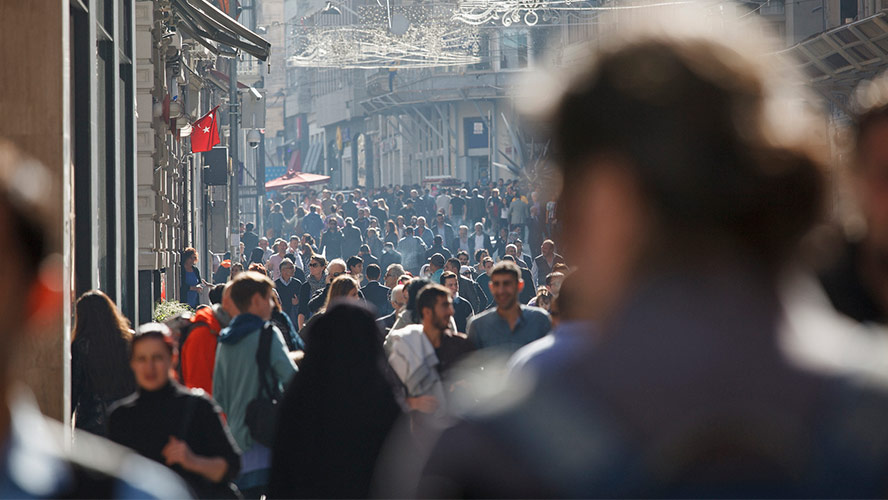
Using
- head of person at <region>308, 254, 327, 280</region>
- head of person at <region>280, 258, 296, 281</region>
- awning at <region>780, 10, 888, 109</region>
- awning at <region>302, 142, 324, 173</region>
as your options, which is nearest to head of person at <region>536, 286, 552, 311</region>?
head of person at <region>308, 254, 327, 280</region>

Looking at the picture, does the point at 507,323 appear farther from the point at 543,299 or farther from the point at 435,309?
the point at 543,299

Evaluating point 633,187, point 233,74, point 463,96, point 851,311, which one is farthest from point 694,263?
point 463,96

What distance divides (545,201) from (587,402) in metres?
0.32

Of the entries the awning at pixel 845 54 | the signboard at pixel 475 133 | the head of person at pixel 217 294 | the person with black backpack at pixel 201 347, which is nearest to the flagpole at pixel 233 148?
the awning at pixel 845 54

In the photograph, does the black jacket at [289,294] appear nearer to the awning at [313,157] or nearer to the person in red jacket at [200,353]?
the person in red jacket at [200,353]

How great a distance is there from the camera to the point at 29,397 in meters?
1.63

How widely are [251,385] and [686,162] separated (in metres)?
5.63

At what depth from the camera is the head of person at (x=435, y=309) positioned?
8.01 metres

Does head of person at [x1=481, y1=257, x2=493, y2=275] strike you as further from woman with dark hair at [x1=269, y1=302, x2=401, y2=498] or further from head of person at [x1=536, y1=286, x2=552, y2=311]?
woman with dark hair at [x1=269, y1=302, x2=401, y2=498]

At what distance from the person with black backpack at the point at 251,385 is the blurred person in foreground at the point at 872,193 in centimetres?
420

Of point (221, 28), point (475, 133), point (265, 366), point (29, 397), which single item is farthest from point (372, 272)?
point (475, 133)

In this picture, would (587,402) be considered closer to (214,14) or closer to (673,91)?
(673,91)

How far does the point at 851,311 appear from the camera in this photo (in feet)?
10.4

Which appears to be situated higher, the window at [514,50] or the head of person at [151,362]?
the window at [514,50]
